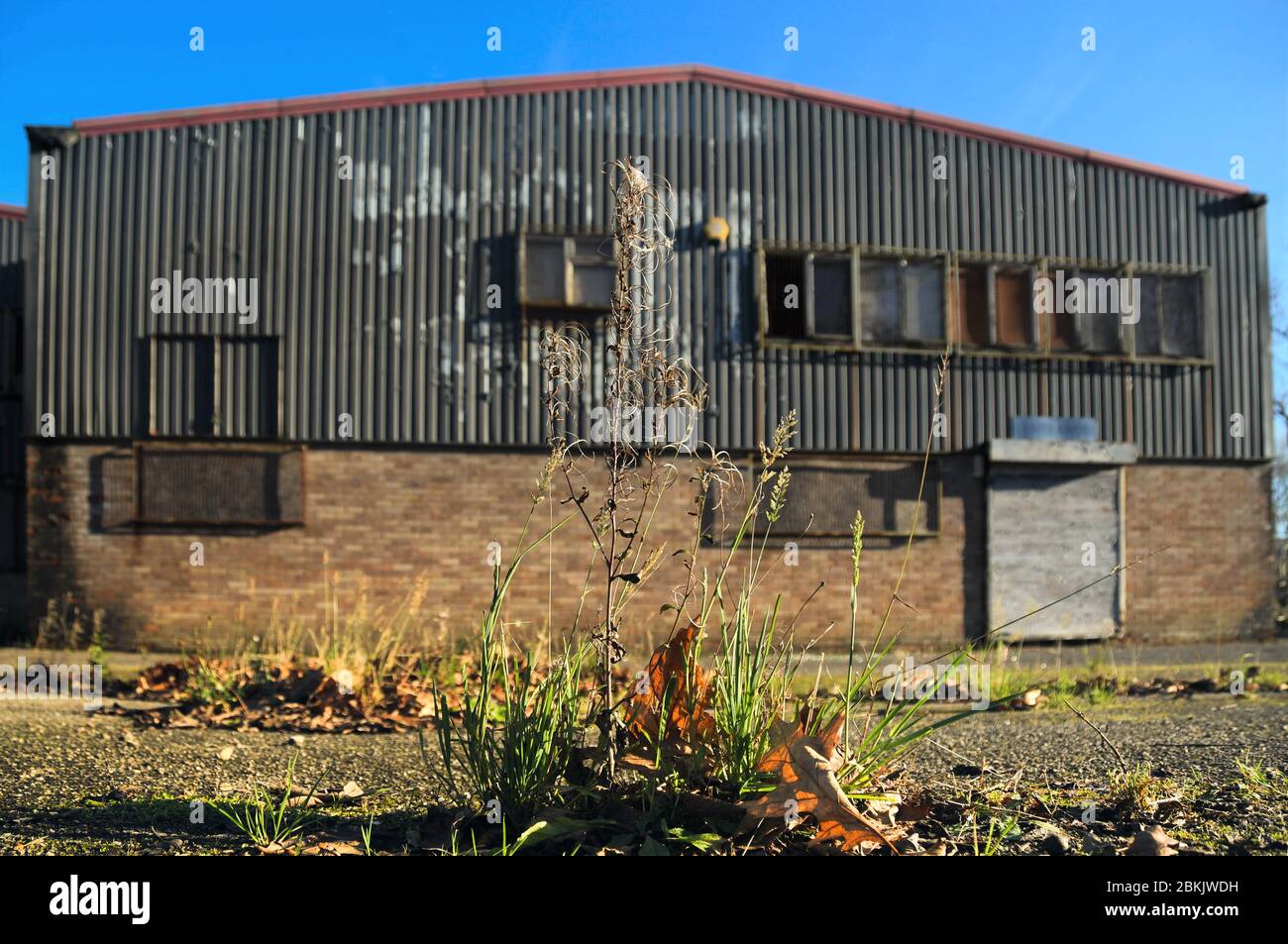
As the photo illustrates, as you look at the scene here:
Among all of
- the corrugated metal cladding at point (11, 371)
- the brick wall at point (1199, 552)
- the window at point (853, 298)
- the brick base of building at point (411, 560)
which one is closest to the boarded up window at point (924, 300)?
the window at point (853, 298)

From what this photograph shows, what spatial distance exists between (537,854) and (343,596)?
9.48 meters

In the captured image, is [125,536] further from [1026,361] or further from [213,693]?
[1026,361]

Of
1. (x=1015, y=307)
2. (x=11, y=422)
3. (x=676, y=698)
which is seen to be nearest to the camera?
(x=676, y=698)

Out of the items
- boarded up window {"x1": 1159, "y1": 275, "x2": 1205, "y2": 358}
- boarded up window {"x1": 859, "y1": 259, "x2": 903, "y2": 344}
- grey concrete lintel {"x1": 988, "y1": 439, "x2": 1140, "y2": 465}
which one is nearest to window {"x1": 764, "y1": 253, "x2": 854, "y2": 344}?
boarded up window {"x1": 859, "y1": 259, "x2": 903, "y2": 344}

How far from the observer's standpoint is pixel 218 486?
11703mm

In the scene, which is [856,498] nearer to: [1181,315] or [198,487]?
[1181,315]

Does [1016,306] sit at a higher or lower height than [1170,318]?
higher

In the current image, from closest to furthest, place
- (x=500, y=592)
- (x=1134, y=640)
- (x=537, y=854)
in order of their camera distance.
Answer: (x=537, y=854) → (x=500, y=592) → (x=1134, y=640)

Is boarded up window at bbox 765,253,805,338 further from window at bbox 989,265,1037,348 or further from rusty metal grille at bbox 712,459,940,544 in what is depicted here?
window at bbox 989,265,1037,348

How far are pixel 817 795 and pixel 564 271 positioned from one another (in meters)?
9.96

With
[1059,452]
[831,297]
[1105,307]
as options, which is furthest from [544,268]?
[1105,307]

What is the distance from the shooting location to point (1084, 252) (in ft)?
43.7

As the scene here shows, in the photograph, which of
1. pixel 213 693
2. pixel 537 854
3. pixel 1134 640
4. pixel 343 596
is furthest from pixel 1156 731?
pixel 343 596

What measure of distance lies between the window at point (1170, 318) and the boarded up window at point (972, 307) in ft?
7.54
